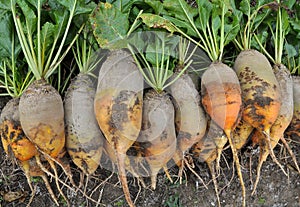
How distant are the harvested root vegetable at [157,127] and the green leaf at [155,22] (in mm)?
396

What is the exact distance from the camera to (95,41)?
2.27m

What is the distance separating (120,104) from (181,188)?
2.94 feet

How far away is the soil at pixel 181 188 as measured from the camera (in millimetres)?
2455

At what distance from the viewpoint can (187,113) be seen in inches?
86.2

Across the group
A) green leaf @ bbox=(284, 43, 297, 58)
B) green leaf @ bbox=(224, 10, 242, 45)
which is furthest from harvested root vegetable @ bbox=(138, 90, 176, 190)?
green leaf @ bbox=(284, 43, 297, 58)

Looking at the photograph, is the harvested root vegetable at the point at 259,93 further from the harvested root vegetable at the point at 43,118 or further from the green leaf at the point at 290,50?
the harvested root vegetable at the point at 43,118

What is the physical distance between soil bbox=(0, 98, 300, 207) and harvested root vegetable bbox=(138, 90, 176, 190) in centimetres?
34

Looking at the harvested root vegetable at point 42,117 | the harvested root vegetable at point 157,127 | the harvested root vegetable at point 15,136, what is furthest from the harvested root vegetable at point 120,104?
the harvested root vegetable at point 15,136

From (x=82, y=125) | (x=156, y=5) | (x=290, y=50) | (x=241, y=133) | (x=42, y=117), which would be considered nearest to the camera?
(x=42, y=117)

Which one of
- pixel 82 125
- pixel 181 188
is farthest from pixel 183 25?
pixel 181 188

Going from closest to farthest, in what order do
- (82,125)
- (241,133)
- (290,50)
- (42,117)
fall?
(42,117) → (82,125) → (241,133) → (290,50)

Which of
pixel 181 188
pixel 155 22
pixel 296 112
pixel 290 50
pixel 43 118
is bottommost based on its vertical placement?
pixel 181 188

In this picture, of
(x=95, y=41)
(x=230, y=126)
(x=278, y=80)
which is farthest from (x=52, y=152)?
(x=278, y=80)

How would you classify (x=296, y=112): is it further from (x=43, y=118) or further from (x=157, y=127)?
(x=43, y=118)
